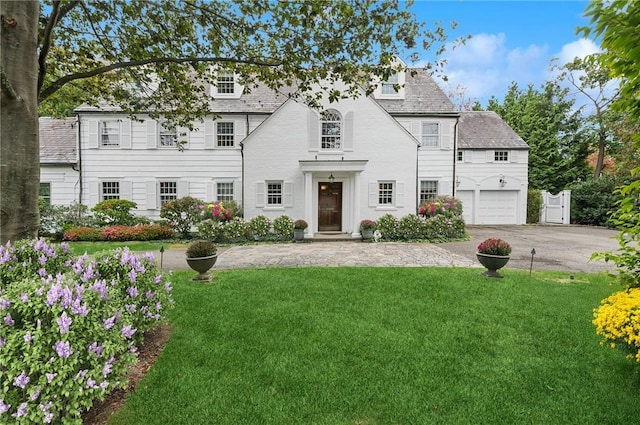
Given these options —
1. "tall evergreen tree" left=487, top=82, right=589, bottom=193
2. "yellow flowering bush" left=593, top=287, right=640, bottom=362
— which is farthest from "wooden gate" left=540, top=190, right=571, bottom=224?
"yellow flowering bush" left=593, top=287, right=640, bottom=362

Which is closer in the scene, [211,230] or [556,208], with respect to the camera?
[211,230]

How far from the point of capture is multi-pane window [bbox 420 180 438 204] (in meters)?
17.7

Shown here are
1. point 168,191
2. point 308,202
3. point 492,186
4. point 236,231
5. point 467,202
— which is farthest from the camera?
point 467,202

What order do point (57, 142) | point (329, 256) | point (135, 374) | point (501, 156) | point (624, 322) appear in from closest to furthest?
point (624, 322)
point (135, 374)
point (329, 256)
point (57, 142)
point (501, 156)

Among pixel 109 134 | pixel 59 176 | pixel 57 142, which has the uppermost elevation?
pixel 109 134

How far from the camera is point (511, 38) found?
310 inches

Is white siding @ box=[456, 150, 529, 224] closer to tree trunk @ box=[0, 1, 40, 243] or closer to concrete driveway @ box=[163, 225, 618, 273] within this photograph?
concrete driveway @ box=[163, 225, 618, 273]

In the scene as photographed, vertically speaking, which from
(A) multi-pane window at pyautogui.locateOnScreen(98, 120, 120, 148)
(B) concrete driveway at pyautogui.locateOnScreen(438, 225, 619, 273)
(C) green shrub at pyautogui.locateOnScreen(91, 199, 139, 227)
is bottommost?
(B) concrete driveway at pyautogui.locateOnScreen(438, 225, 619, 273)

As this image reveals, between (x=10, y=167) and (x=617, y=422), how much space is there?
23.1 ft

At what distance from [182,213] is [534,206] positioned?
22094 millimetres

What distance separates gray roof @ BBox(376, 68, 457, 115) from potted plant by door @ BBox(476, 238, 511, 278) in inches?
440

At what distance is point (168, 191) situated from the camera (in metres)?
16.8

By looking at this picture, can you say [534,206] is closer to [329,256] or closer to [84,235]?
→ [329,256]

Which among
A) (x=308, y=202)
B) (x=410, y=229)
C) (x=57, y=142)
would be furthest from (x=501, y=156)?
(x=57, y=142)
